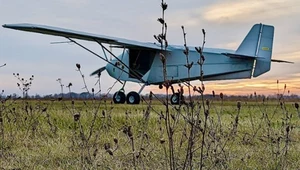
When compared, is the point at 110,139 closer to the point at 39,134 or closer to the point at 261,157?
the point at 39,134

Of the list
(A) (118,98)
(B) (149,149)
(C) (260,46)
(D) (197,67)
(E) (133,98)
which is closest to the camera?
(B) (149,149)

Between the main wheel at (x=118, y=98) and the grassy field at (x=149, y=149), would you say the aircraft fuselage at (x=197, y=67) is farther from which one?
the grassy field at (x=149, y=149)

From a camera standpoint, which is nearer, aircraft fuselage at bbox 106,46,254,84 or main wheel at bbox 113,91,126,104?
main wheel at bbox 113,91,126,104

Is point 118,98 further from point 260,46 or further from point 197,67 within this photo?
point 260,46

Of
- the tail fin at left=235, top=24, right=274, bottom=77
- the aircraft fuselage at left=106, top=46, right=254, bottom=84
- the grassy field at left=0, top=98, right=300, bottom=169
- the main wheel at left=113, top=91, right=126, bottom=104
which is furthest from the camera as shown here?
the tail fin at left=235, top=24, right=274, bottom=77

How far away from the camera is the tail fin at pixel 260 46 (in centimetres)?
1838

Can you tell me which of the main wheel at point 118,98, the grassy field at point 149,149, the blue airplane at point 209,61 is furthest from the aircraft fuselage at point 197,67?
the grassy field at point 149,149

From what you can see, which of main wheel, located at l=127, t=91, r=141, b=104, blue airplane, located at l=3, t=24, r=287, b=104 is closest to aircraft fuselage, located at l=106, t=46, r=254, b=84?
blue airplane, located at l=3, t=24, r=287, b=104

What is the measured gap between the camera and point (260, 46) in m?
19.0

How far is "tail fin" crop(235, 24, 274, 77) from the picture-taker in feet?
60.3

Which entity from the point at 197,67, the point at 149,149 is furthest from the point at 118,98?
the point at 149,149

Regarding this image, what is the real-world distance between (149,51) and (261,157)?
16398 millimetres

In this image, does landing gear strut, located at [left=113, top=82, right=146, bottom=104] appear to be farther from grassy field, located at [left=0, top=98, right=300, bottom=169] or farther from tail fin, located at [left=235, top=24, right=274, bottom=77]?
grassy field, located at [left=0, top=98, right=300, bottom=169]

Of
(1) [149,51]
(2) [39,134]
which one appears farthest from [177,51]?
(2) [39,134]
